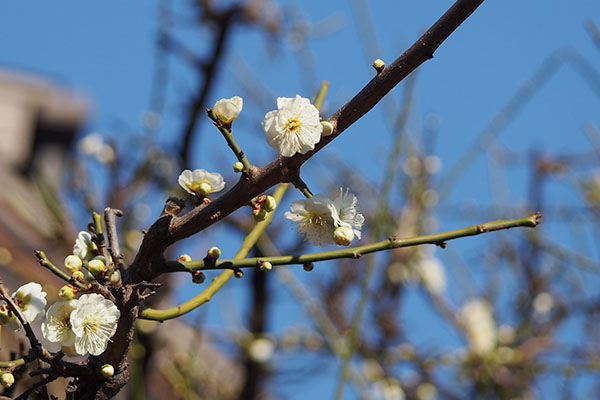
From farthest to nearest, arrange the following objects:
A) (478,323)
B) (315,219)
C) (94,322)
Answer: (478,323), (315,219), (94,322)

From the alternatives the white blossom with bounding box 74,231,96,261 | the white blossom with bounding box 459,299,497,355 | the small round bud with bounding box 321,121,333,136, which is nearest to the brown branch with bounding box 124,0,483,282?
the small round bud with bounding box 321,121,333,136

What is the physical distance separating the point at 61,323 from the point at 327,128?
1.07 feet

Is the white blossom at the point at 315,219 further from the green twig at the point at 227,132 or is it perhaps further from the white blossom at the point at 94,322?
the white blossom at the point at 94,322

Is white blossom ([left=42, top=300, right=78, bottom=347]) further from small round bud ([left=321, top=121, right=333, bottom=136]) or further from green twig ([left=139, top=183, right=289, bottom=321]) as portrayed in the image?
small round bud ([left=321, top=121, right=333, bottom=136])

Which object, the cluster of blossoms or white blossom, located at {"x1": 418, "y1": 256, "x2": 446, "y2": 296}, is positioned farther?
white blossom, located at {"x1": 418, "y1": 256, "x2": 446, "y2": 296}

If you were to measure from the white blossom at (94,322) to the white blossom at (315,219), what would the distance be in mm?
213

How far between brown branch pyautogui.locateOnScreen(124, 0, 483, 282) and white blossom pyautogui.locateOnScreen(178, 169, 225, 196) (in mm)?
42

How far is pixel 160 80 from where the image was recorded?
2396 millimetres

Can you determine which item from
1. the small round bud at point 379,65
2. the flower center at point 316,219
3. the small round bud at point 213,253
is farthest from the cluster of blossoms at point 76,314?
the small round bud at point 379,65

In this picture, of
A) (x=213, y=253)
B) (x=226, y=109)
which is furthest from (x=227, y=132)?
(x=213, y=253)

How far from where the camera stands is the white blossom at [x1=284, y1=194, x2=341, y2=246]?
83 cm

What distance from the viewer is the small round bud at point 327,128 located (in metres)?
0.76

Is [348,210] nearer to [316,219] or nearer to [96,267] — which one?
[316,219]

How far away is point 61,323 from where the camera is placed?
787 mm
